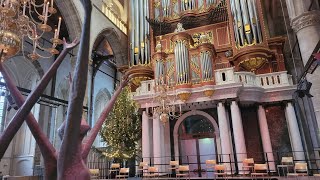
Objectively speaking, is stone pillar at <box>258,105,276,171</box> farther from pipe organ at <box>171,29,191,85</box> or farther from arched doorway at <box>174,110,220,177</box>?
pipe organ at <box>171,29,191,85</box>

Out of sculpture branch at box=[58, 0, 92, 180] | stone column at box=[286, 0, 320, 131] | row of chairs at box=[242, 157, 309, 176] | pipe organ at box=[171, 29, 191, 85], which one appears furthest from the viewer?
pipe organ at box=[171, 29, 191, 85]

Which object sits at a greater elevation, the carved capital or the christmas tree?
the carved capital

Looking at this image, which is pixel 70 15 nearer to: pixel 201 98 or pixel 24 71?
pixel 24 71

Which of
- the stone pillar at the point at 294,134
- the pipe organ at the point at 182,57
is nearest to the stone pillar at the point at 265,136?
the stone pillar at the point at 294,134

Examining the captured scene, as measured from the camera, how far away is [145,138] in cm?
1186

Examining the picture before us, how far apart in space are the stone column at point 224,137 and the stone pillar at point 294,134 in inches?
105

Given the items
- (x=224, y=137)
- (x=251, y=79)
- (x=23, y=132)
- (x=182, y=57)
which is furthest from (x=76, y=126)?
(x=23, y=132)

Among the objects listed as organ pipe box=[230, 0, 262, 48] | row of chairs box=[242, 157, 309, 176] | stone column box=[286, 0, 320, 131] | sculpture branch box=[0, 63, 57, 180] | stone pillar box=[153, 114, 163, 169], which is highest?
organ pipe box=[230, 0, 262, 48]

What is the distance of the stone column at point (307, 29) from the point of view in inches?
349

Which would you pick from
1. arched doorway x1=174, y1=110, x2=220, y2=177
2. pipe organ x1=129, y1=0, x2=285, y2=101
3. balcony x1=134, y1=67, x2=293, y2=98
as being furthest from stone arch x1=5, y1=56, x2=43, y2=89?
balcony x1=134, y1=67, x2=293, y2=98

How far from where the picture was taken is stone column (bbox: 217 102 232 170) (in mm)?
10234

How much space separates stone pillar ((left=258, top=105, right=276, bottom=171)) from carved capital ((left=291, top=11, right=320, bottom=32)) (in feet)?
12.3

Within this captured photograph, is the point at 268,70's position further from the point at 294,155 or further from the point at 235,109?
the point at 294,155

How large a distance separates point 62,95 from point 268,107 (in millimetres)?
12587
